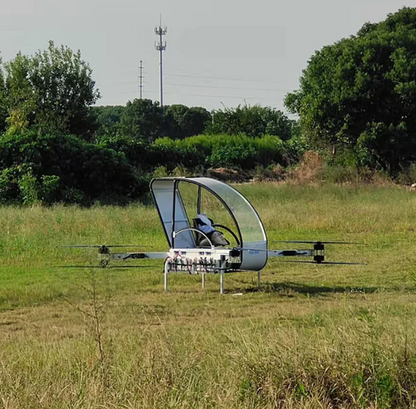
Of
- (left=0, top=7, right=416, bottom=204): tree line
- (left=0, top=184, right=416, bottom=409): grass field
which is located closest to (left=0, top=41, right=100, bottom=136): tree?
(left=0, top=7, right=416, bottom=204): tree line

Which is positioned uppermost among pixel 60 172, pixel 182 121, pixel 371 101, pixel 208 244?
pixel 182 121

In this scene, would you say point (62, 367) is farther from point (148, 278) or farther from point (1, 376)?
point (148, 278)

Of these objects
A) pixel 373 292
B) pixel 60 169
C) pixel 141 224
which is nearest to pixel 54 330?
pixel 373 292

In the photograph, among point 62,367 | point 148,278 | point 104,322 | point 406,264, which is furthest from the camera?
point 406,264

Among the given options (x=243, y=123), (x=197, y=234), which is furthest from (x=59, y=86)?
(x=197, y=234)

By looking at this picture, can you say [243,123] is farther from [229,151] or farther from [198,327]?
[198,327]

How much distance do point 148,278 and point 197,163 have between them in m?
29.6

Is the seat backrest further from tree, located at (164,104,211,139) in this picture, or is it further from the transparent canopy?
tree, located at (164,104,211,139)

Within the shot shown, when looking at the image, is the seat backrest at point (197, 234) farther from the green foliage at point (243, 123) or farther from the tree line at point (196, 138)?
the green foliage at point (243, 123)

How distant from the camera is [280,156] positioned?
5097cm

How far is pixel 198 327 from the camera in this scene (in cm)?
947

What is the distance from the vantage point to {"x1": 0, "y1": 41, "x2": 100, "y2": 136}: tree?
45094 mm

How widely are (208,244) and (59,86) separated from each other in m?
34.5

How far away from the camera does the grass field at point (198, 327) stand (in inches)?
250
